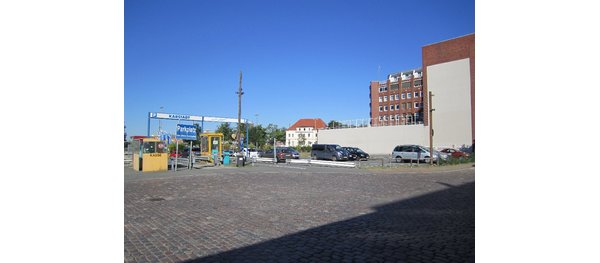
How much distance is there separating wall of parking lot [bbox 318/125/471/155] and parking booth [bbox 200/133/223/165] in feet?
97.1

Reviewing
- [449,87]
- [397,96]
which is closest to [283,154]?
[449,87]

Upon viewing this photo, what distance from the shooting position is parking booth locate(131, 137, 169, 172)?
17672mm

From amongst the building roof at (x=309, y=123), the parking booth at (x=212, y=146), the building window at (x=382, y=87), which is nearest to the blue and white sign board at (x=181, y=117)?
→ the parking booth at (x=212, y=146)

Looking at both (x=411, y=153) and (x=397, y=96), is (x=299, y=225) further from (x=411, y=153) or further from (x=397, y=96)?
(x=397, y=96)

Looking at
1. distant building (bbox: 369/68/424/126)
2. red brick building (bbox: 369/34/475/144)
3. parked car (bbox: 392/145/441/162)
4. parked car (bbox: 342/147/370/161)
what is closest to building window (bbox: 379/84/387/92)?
distant building (bbox: 369/68/424/126)

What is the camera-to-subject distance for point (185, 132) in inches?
752

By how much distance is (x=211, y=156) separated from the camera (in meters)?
23.2

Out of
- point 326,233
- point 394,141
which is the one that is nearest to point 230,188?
point 326,233

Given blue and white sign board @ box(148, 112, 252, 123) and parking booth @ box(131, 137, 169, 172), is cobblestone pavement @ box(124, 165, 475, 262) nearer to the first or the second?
parking booth @ box(131, 137, 169, 172)

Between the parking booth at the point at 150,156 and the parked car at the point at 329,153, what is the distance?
49.6 feet
